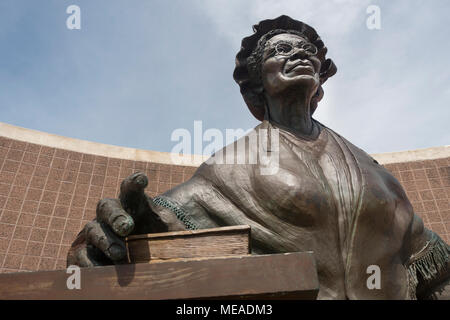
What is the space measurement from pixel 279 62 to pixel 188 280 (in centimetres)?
165

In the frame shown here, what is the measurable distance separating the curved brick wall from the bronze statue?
13.1 feet

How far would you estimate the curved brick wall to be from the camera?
5961 mm

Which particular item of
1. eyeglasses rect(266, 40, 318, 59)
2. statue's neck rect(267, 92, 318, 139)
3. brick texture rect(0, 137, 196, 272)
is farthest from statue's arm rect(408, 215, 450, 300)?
brick texture rect(0, 137, 196, 272)

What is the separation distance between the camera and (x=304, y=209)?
2.37 metres

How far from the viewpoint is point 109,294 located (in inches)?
68.7

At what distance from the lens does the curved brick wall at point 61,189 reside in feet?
19.6

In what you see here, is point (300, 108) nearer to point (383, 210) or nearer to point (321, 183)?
point (321, 183)

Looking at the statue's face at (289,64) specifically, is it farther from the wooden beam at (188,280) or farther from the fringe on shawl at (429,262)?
the wooden beam at (188,280)

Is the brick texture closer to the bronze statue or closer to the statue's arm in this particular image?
the bronze statue

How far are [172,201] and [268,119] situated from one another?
91 cm

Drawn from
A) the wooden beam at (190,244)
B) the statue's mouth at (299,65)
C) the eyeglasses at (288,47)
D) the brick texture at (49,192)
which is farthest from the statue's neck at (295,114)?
the brick texture at (49,192)

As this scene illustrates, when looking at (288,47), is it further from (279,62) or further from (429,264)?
(429,264)

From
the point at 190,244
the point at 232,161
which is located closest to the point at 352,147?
the point at 232,161

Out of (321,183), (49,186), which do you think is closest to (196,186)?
(321,183)
